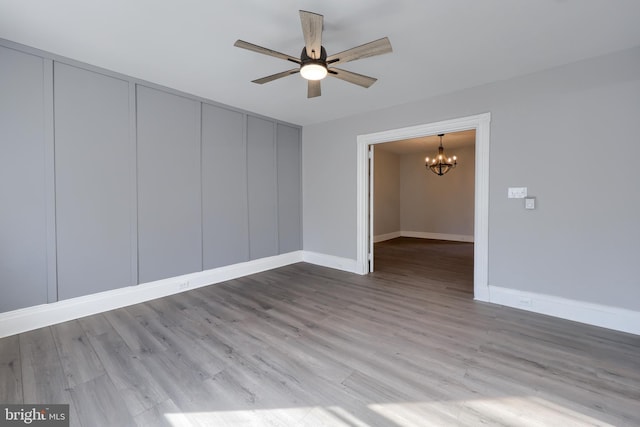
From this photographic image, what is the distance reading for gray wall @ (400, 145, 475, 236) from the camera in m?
7.93

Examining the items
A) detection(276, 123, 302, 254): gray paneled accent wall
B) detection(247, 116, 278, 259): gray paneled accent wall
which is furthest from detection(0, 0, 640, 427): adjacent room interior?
detection(276, 123, 302, 254): gray paneled accent wall

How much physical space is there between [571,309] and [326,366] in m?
2.68

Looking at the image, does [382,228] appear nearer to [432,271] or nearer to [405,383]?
[432,271]

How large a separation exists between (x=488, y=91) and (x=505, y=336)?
2736mm

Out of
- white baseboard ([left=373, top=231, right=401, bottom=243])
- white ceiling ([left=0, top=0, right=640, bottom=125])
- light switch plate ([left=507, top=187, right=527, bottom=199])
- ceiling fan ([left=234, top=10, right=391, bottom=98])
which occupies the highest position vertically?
white ceiling ([left=0, top=0, right=640, bottom=125])

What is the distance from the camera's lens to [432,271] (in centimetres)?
470

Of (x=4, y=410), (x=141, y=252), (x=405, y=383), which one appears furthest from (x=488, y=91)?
(x=4, y=410)

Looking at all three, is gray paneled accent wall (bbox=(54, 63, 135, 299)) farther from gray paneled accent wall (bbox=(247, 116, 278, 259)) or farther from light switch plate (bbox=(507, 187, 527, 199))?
light switch plate (bbox=(507, 187, 527, 199))

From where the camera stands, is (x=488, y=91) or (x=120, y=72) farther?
(x=488, y=91)

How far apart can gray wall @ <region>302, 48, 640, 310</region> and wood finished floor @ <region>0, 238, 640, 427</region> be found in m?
0.51

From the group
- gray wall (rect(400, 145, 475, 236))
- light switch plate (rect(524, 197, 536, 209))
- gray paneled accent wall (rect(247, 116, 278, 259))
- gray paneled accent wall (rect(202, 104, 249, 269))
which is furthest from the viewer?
gray wall (rect(400, 145, 475, 236))

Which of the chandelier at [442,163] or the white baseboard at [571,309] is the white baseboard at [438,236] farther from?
the white baseboard at [571,309]

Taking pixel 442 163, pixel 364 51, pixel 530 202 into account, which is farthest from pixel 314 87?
pixel 442 163

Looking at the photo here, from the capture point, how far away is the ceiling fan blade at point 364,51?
6.53ft
